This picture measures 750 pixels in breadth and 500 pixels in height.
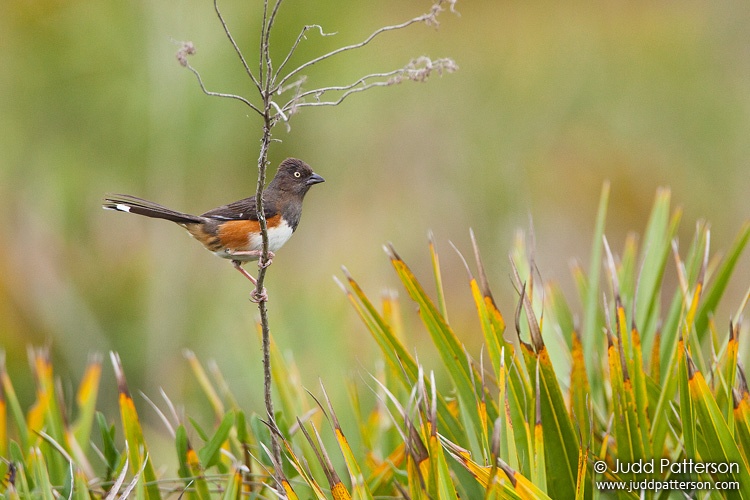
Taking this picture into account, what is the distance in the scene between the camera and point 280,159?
758 centimetres

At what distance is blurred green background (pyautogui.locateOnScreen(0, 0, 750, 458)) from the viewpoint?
23.7 feet

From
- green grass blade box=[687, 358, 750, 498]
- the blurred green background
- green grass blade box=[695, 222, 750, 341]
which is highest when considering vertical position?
the blurred green background

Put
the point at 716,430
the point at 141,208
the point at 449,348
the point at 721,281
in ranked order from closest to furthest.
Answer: the point at 716,430 → the point at 449,348 → the point at 141,208 → the point at 721,281

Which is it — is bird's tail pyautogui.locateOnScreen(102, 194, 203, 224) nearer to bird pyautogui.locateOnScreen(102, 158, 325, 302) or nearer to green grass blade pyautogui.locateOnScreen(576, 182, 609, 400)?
bird pyautogui.locateOnScreen(102, 158, 325, 302)

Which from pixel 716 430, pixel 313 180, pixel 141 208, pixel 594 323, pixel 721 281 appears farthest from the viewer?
pixel 594 323

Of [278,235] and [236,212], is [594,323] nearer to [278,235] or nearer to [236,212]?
[278,235]

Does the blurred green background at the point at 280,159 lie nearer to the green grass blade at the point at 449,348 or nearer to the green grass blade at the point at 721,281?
the green grass blade at the point at 721,281

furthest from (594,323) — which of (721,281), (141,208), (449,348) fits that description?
(141,208)

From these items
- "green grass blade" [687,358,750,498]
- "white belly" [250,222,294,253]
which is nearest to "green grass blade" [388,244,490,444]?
"green grass blade" [687,358,750,498]

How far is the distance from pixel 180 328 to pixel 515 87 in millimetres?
7977

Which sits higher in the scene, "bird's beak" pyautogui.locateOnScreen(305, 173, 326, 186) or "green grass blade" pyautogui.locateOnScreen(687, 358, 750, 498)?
"bird's beak" pyautogui.locateOnScreen(305, 173, 326, 186)

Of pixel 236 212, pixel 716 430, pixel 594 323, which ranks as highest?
pixel 236 212

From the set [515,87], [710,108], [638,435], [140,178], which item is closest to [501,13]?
[515,87]

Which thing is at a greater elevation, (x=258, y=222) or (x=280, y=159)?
(x=280, y=159)
